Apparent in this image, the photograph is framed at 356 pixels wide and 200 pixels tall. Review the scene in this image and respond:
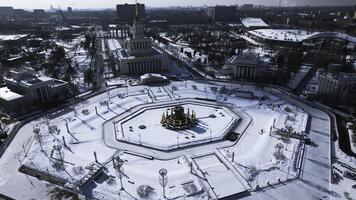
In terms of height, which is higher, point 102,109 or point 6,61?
point 6,61

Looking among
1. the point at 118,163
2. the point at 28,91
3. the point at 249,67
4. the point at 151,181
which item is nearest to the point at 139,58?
the point at 28,91

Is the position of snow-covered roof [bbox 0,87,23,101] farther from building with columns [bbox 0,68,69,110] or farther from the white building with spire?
the white building with spire

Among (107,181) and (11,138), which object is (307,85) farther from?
(11,138)

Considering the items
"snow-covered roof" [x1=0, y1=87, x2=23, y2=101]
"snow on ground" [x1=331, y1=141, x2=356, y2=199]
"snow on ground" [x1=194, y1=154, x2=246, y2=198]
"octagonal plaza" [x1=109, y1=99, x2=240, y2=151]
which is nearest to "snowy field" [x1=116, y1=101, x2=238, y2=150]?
"octagonal plaza" [x1=109, y1=99, x2=240, y2=151]

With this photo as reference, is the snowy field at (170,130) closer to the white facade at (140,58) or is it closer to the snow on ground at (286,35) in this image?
the white facade at (140,58)

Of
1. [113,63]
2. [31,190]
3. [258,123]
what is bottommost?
[31,190]

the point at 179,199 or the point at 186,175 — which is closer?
the point at 179,199

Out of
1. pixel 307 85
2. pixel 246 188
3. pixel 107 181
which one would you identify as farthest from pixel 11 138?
pixel 307 85
